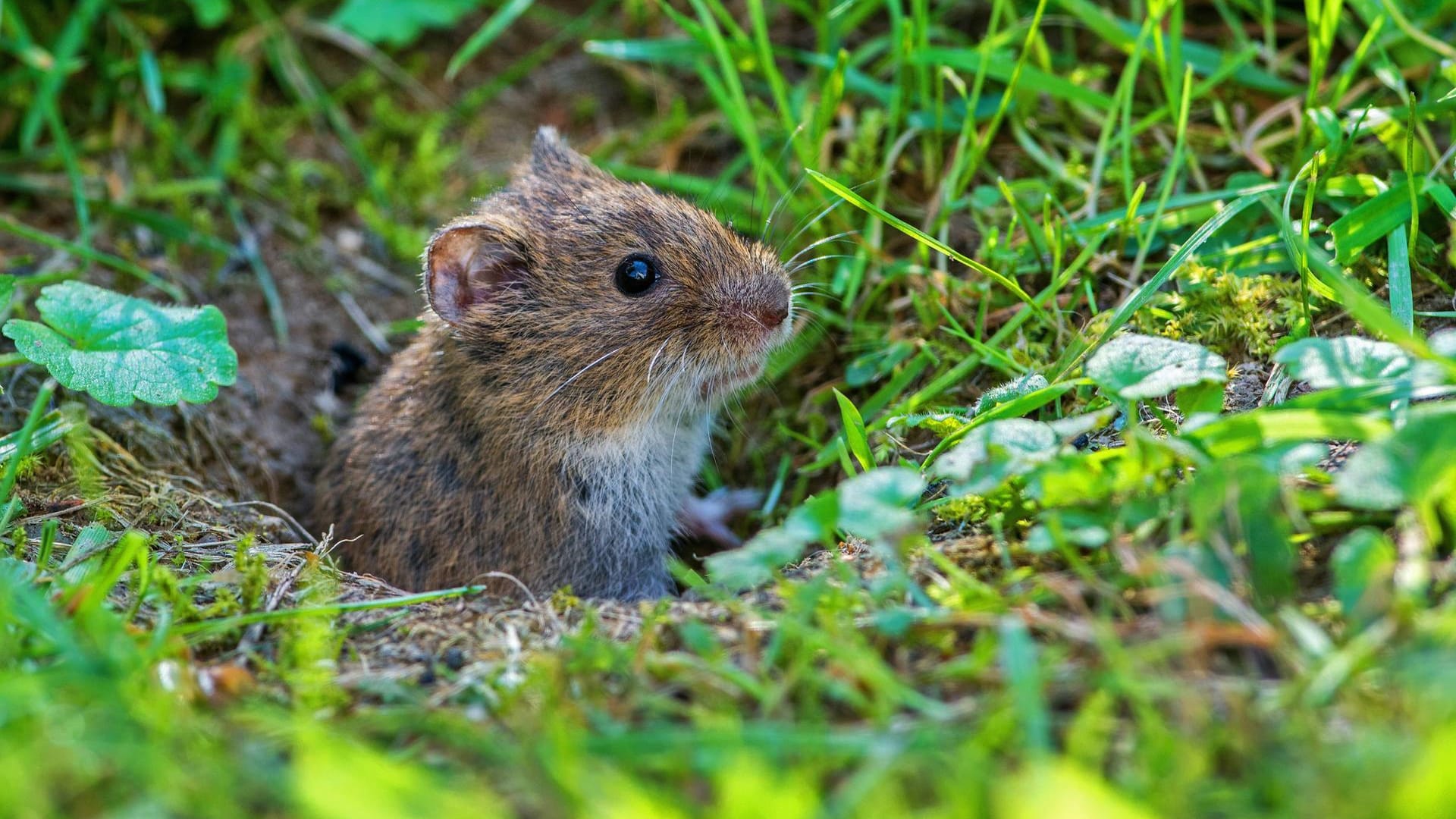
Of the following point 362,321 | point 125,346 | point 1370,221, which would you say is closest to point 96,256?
point 125,346

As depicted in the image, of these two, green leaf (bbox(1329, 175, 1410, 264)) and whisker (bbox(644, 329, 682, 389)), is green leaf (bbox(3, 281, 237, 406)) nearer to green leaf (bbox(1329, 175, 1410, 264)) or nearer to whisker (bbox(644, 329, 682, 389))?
whisker (bbox(644, 329, 682, 389))

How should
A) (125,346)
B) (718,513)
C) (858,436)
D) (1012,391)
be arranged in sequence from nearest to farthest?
(1012,391) → (858,436) → (125,346) → (718,513)

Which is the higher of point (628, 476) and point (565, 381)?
point (565, 381)

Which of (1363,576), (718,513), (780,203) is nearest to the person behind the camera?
(1363,576)

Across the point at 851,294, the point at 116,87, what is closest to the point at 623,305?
the point at 851,294

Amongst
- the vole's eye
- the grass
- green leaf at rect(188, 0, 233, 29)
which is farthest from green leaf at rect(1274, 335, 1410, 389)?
green leaf at rect(188, 0, 233, 29)

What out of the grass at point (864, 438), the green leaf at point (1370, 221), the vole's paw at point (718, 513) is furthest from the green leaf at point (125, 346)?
the green leaf at point (1370, 221)

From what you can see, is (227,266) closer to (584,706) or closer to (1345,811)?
(584,706)

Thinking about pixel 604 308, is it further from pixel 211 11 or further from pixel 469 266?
pixel 211 11

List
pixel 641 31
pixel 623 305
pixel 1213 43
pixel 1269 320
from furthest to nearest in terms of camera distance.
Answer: pixel 641 31
pixel 1213 43
pixel 623 305
pixel 1269 320
